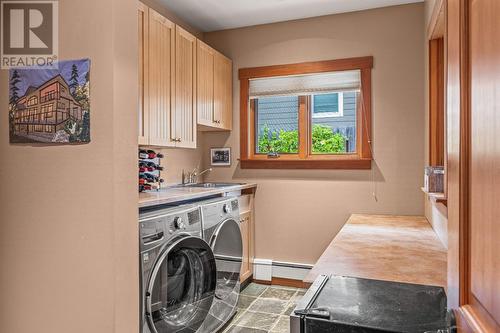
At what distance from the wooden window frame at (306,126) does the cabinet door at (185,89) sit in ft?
2.57

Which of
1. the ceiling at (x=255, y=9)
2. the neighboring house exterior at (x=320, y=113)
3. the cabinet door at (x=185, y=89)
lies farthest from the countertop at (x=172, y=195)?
the ceiling at (x=255, y=9)

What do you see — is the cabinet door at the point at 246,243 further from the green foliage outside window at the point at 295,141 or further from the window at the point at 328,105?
the window at the point at 328,105

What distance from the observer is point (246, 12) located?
339 centimetres

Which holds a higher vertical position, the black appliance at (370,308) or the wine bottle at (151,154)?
the wine bottle at (151,154)

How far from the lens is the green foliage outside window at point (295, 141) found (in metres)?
3.55

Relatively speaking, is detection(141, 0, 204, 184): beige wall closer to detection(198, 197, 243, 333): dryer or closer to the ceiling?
the ceiling

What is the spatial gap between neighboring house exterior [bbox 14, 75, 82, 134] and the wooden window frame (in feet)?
8.52

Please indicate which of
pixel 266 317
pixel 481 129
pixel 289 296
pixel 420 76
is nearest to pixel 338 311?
pixel 481 129

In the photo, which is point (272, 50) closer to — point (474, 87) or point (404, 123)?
point (404, 123)

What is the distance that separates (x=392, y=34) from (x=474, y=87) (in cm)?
305

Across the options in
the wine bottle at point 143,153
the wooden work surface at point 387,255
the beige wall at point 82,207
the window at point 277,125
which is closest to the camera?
the beige wall at point 82,207

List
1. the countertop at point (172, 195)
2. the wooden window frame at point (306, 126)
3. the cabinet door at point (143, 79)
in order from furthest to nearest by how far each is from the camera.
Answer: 1. the wooden window frame at point (306, 126)
2. the cabinet door at point (143, 79)
3. the countertop at point (172, 195)

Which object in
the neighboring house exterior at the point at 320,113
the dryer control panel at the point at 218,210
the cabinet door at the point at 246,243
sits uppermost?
the neighboring house exterior at the point at 320,113

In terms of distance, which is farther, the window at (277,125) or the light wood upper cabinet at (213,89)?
the window at (277,125)
